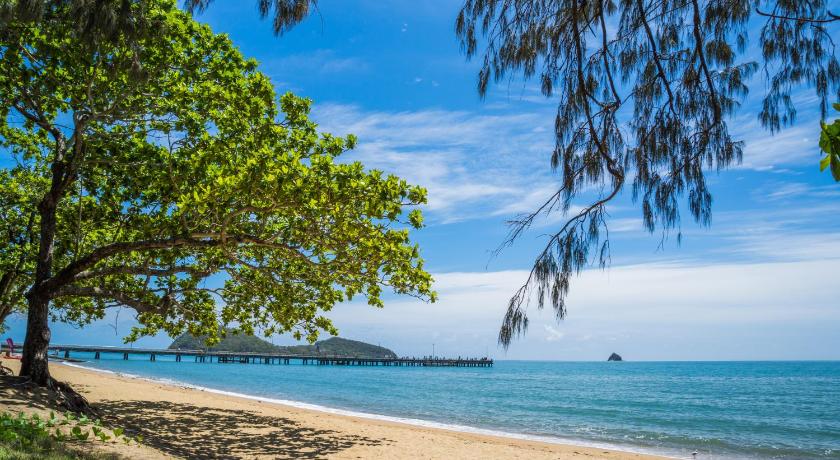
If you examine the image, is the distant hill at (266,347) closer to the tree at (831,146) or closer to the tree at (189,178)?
the tree at (189,178)

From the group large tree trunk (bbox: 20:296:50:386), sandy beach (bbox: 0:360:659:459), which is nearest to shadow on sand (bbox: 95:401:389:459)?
sandy beach (bbox: 0:360:659:459)

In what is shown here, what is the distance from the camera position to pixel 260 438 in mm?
10664

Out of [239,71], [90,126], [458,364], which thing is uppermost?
[239,71]

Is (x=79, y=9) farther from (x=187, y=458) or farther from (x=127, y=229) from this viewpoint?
(x=127, y=229)

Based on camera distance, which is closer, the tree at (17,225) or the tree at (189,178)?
the tree at (189,178)

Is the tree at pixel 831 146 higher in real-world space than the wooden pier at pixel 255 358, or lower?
higher

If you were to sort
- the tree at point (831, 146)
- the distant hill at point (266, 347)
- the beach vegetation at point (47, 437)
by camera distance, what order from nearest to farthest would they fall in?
the tree at point (831, 146) → the beach vegetation at point (47, 437) → the distant hill at point (266, 347)

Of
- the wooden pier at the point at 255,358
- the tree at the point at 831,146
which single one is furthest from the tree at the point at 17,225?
the wooden pier at the point at 255,358

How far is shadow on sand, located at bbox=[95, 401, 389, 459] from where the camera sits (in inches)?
356

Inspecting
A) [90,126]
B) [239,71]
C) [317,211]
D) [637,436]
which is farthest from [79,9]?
[637,436]

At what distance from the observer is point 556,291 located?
488 centimetres

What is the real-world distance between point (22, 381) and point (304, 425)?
640 centimetres

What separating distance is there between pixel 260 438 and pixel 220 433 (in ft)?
A: 3.09

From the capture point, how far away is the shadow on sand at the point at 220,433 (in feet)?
29.7
